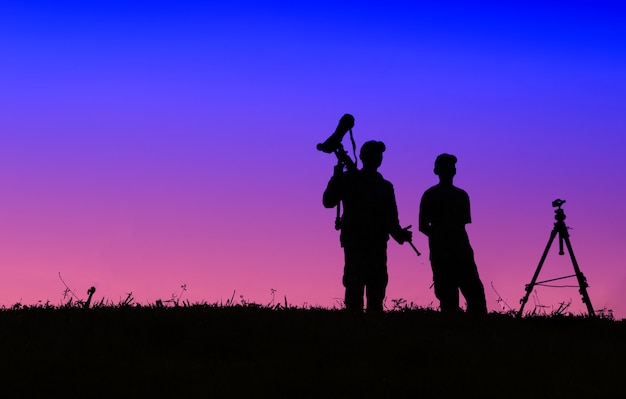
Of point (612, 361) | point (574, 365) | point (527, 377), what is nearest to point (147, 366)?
point (527, 377)

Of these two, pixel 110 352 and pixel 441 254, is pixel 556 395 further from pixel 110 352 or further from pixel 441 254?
pixel 441 254

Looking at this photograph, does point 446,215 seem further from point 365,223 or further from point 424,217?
point 365,223

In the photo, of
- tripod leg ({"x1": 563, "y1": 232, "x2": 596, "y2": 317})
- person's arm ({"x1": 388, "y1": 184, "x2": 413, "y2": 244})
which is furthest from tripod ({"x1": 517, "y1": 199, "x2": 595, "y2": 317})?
person's arm ({"x1": 388, "y1": 184, "x2": 413, "y2": 244})

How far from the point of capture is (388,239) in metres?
12.5

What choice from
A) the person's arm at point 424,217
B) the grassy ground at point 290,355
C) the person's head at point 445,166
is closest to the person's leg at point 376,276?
the person's arm at point 424,217

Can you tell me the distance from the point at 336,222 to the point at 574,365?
17.5ft

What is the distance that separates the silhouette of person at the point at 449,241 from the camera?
12.6 m

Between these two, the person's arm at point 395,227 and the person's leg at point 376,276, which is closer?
the person's leg at point 376,276

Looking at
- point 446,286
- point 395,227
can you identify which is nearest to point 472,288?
point 446,286

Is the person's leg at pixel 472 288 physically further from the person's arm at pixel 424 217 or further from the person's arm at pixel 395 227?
the person's arm at pixel 395 227

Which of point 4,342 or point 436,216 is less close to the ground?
point 436,216

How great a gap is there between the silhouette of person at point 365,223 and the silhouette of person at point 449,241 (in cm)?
72

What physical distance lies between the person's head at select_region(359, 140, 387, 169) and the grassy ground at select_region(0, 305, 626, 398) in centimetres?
267

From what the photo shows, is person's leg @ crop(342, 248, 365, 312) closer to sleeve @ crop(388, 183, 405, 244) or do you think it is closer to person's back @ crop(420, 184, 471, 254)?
sleeve @ crop(388, 183, 405, 244)
